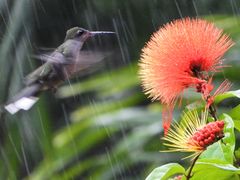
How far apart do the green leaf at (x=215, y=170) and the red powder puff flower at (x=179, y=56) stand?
141 millimetres

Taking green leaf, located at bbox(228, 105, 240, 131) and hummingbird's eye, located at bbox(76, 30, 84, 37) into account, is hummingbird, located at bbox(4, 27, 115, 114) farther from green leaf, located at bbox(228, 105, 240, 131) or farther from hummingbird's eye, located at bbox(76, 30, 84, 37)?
green leaf, located at bbox(228, 105, 240, 131)

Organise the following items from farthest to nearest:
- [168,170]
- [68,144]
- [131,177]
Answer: [131,177] → [68,144] → [168,170]

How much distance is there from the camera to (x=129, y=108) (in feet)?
8.45

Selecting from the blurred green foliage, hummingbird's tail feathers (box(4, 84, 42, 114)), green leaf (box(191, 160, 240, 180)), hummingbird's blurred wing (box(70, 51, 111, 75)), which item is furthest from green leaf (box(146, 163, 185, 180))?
the blurred green foliage

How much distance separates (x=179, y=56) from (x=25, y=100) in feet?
2.53

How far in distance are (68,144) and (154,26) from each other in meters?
0.70

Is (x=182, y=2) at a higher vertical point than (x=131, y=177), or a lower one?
higher

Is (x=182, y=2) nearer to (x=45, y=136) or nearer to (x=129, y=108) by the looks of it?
(x=129, y=108)

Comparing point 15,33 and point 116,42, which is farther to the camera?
point 116,42

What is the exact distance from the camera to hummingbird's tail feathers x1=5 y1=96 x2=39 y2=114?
65.5 inches

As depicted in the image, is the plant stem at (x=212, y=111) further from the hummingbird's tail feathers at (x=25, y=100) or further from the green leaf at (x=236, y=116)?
the hummingbird's tail feathers at (x=25, y=100)

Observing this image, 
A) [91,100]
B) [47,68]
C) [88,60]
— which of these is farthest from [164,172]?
[91,100]

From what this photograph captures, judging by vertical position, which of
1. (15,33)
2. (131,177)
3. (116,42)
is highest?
(15,33)

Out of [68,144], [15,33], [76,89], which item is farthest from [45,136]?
[15,33]
